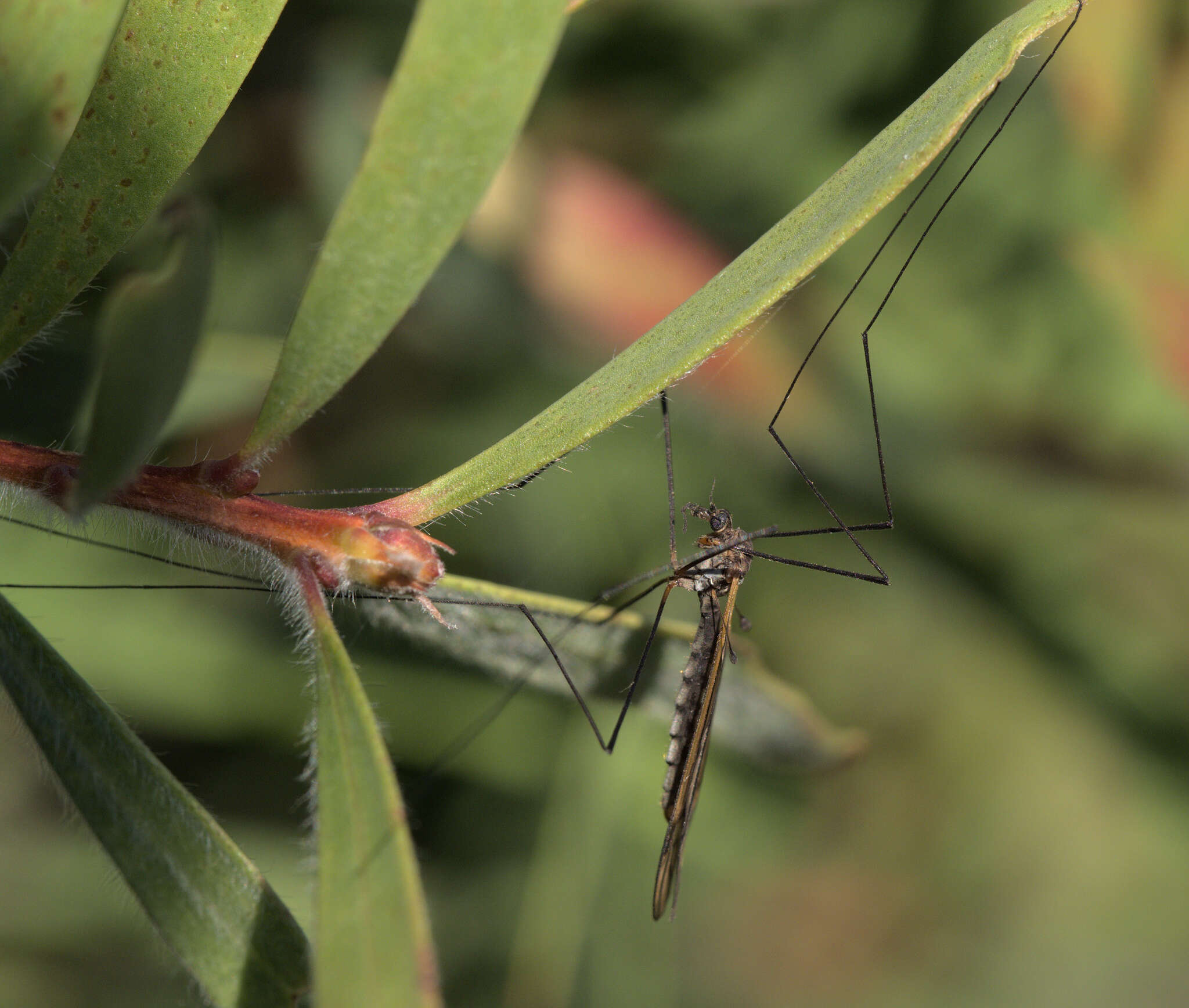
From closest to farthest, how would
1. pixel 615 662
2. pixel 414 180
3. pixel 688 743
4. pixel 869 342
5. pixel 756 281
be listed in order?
pixel 414 180 → pixel 756 281 → pixel 615 662 → pixel 688 743 → pixel 869 342

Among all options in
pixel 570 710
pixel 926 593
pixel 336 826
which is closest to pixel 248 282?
pixel 570 710

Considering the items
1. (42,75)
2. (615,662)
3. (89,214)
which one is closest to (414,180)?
(89,214)

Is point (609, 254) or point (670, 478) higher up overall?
point (609, 254)

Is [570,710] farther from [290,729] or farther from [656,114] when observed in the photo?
[656,114]

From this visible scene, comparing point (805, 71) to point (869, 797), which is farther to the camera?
point (869, 797)

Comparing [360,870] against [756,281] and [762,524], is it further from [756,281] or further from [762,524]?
[762,524]

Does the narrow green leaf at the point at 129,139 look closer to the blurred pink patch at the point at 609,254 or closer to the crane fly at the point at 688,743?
the crane fly at the point at 688,743

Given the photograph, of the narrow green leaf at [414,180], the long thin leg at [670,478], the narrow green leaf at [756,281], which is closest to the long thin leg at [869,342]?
the long thin leg at [670,478]
